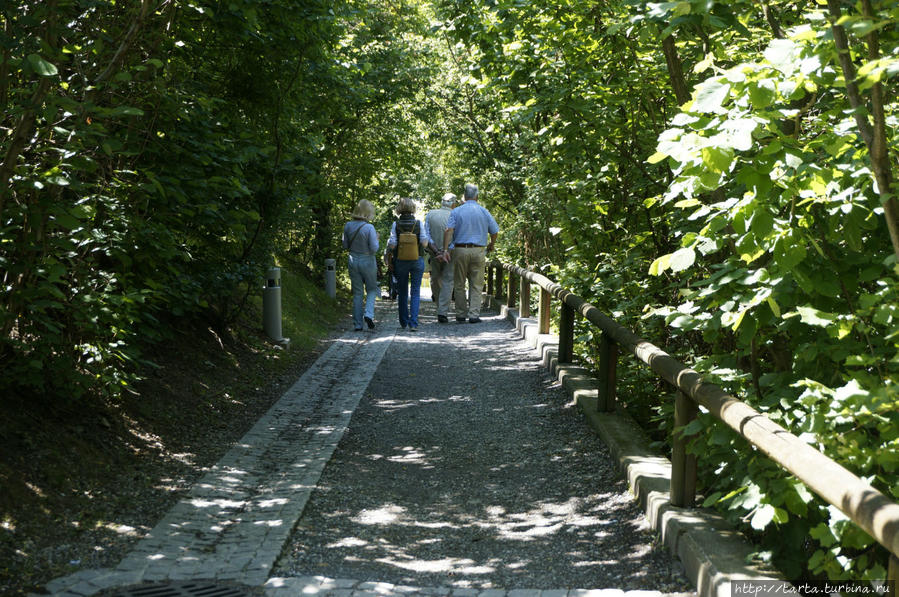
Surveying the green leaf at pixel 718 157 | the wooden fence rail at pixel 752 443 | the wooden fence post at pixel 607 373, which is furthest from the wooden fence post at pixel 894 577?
the wooden fence post at pixel 607 373

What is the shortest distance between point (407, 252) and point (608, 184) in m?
5.83

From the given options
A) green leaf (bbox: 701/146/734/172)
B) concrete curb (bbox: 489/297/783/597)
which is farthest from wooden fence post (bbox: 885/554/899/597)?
green leaf (bbox: 701/146/734/172)

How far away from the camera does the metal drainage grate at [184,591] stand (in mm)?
3945

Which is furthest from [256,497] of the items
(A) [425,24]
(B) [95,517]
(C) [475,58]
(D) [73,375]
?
(A) [425,24]

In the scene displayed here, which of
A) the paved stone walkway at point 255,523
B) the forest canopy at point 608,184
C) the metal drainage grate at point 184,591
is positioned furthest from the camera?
the paved stone walkway at point 255,523

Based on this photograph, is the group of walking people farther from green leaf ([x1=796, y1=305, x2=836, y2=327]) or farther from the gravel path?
green leaf ([x1=796, y1=305, x2=836, y2=327])

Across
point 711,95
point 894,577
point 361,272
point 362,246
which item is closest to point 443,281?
point 361,272

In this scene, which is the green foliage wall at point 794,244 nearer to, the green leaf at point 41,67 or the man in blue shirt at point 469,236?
the green leaf at point 41,67

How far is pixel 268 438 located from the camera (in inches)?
275

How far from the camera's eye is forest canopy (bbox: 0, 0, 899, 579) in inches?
126

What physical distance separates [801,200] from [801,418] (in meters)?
0.92

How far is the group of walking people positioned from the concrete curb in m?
6.91

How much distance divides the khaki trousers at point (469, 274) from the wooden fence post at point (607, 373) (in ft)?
26.3

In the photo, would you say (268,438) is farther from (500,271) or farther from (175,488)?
(500,271)
